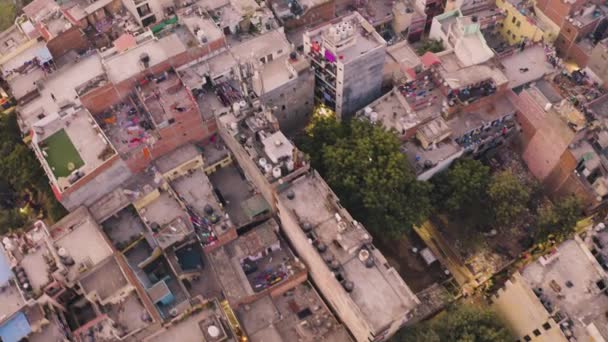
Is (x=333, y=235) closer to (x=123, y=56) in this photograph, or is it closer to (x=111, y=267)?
(x=111, y=267)

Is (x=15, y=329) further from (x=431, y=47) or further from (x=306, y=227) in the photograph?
(x=431, y=47)

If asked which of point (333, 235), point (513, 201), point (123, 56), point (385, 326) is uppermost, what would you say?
point (123, 56)

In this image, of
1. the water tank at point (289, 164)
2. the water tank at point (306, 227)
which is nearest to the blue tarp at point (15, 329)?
the water tank at point (306, 227)

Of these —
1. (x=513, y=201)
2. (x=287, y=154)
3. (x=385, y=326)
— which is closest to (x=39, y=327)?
(x=287, y=154)

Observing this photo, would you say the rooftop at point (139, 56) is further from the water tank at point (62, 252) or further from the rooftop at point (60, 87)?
the water tank at point (62, 252)

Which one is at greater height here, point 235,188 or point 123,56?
point 123,56

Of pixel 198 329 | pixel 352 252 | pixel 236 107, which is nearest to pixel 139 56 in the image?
pixel 236 107
